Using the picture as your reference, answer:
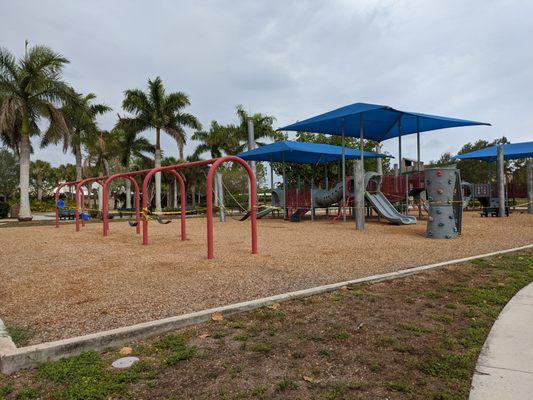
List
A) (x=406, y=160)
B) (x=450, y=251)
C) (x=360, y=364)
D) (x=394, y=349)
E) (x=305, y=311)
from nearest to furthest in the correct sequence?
(x=360, y=364) < (x=394, y=349) < (x=305, y=311) < (x=450, y=251) < (x=406, y=160)

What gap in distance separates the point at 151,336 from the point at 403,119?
1683 centimetres

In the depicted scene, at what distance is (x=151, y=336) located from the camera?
3.69 m

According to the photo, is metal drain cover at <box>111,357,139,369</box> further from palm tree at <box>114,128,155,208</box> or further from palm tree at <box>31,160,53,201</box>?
palm tree at <box>31,160,53,201</box>

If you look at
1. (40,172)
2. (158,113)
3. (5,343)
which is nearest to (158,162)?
(158,113)

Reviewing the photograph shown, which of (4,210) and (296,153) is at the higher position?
(296,153)

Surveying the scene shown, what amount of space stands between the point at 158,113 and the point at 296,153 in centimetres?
1345

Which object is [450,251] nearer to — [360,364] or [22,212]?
[360,364]

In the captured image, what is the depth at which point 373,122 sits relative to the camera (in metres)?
18.3

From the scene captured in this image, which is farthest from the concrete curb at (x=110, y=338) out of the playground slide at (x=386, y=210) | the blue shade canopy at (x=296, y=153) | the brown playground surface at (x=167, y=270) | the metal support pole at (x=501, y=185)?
the metal support pole at (x=501, y=185)

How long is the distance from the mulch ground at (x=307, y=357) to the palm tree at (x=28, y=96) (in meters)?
22.4

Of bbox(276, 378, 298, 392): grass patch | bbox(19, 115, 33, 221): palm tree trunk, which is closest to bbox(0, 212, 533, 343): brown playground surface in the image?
bbox(276, 378, 298, 392): grass patch

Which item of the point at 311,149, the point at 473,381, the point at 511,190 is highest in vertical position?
the point at 311,149

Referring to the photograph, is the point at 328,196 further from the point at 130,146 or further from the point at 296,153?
the point at 130,146

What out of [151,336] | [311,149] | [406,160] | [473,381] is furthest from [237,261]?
[406,160]
